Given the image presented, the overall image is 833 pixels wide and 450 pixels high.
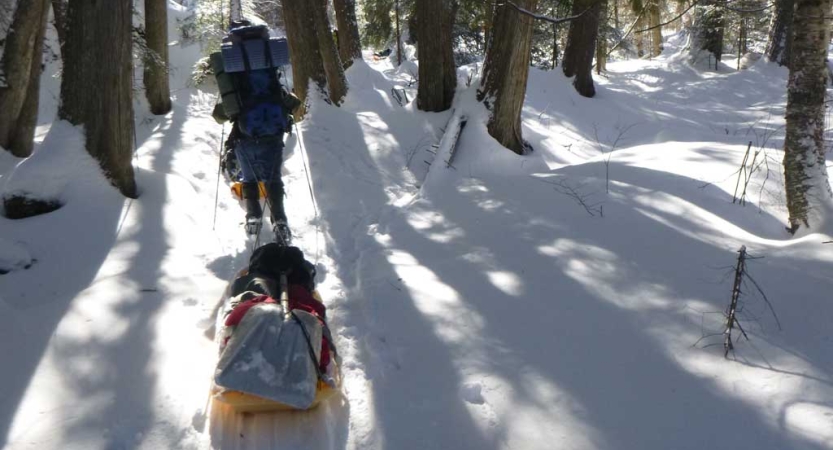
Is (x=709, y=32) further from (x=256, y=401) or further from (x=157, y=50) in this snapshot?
(x=256, y=401)

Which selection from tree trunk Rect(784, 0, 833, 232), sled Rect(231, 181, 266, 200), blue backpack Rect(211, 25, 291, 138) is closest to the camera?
tree trunk Rect(784, 0, 833, 232)

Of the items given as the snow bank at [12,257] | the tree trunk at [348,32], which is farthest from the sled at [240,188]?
the tree trunk at [348,32]

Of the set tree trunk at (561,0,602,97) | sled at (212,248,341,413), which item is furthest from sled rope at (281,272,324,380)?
tree trunk at (561,0,602,97)

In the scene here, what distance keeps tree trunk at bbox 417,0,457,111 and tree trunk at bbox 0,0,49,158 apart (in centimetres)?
546

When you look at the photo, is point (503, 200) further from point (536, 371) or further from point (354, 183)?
point (536, 371)

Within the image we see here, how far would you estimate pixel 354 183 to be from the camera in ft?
26.0

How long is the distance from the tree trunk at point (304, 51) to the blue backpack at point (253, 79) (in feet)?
15.7

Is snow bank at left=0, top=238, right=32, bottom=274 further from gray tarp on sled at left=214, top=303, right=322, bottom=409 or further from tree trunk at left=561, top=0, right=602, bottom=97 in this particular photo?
tree trunk at left=561, top=0, right=602, bottom=97

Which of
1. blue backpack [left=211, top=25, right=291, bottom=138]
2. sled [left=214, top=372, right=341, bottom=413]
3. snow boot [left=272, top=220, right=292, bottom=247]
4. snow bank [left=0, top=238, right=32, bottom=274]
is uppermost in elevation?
blue backpack [left=211, top=25, right=291, bottom=138]

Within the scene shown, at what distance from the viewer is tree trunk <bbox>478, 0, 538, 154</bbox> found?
28.6ft

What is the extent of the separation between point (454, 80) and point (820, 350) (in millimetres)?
7886

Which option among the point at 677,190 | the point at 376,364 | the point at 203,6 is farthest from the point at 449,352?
the point at 203,6

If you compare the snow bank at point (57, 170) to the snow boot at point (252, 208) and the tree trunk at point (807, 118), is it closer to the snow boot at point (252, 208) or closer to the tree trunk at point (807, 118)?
the snow boot at point (252, 208)

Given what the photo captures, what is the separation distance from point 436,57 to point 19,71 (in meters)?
6.00
